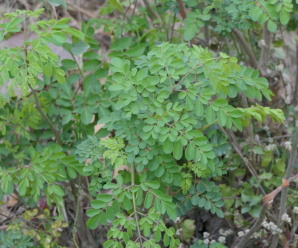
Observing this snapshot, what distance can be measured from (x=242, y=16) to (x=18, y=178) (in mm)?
1340

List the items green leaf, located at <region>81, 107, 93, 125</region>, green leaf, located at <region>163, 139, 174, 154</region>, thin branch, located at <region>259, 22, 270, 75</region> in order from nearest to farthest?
green leaf, located at <region>163, 139, 174, 154</region> < green leaf, located at <region>81, 107, 93, 125</region> < thin branch, located at <region>259, 22, 270, 75</region>

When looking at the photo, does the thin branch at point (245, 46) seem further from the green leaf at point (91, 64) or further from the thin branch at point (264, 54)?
the green leaf at point (91, 64)

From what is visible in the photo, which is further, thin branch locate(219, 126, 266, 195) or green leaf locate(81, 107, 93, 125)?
thin branch locate(219, 126, 266, 195)

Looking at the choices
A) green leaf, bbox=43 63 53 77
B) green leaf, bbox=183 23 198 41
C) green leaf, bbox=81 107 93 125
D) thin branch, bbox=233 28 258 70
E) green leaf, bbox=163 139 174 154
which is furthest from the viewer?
thin branch, bbox=233 28 258 70

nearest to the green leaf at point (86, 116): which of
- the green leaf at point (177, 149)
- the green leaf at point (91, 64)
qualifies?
the green leaf at point (91, 64)

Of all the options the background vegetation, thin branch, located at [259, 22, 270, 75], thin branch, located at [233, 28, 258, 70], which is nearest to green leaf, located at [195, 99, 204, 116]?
the background vegetation

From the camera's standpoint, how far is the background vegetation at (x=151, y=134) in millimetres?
2041

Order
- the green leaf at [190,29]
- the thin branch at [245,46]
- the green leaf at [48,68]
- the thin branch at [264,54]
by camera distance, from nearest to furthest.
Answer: the green leaf at [48,68] < the green leaf at [190,29] < the thin branch at [245,46] < the thin branch at [264,54]

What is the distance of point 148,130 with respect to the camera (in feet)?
6.50

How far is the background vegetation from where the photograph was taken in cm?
204

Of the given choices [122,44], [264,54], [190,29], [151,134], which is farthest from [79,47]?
[264,54]

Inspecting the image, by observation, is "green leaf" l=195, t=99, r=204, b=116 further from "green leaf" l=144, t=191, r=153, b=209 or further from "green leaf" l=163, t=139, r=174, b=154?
"green leaf" l=144, t=191, r=153, b=209

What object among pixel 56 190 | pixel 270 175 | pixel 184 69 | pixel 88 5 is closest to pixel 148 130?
pixel 184 69

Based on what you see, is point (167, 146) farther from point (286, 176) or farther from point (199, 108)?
point (286, 176)
